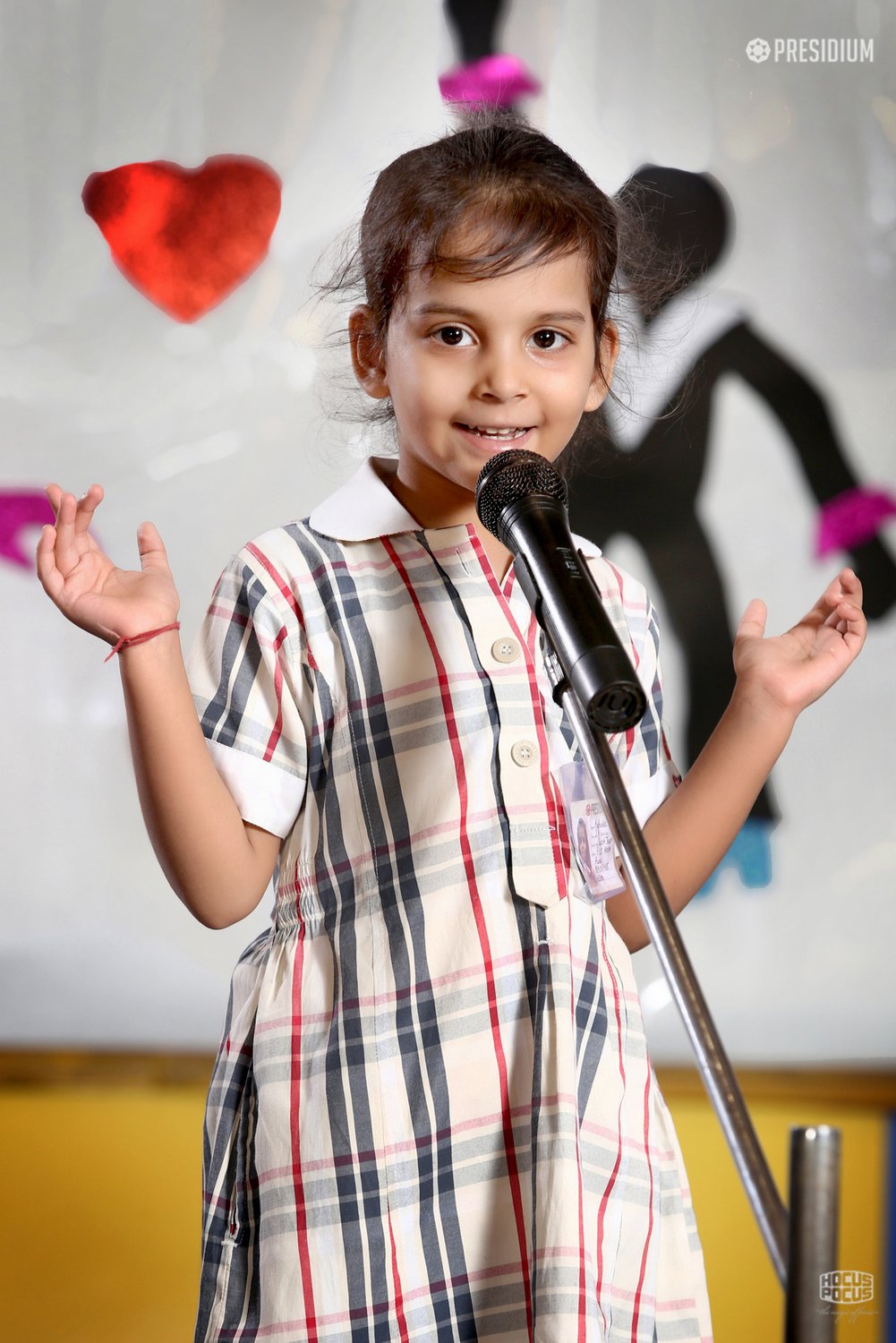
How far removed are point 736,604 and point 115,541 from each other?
616mm

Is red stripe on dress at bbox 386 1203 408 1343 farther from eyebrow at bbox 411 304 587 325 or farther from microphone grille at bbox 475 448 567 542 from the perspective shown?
eyebrow at bbox 411 304 587 325

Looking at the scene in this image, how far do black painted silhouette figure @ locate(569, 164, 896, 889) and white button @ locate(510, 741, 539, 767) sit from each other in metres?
0.69

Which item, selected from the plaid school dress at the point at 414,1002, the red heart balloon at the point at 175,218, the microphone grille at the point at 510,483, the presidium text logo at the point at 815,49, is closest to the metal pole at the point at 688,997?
the microphone grille at the point at 510,483

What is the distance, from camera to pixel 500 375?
67 centimetres

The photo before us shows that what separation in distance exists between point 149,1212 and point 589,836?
830mm

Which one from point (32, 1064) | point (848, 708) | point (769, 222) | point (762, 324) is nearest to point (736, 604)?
point (848, 708)

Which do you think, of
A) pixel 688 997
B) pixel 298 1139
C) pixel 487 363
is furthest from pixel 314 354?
pixel 688 997

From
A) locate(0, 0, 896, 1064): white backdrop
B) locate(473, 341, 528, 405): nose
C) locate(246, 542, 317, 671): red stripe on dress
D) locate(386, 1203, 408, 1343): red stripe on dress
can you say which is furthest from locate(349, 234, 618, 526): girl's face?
locate(0, 0, 896, 1064): white backdrop

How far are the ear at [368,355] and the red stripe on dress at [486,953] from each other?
15 centimetres

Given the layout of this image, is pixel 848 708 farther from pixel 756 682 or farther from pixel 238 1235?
pixel 238 1235

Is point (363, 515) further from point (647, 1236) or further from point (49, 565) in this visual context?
point (647, 1236)

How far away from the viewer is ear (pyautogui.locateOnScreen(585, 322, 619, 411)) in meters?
0.78

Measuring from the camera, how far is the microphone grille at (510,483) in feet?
1.75

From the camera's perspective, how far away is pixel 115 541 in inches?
51.0
